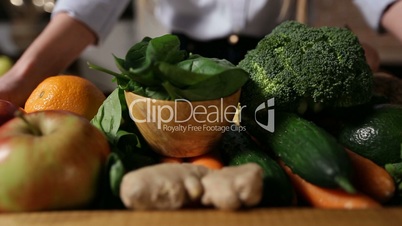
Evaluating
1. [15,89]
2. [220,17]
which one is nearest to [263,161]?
[15,89]

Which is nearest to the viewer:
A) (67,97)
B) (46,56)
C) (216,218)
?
(216,218)

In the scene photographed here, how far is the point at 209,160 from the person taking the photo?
520 millimetres

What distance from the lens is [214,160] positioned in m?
0.52

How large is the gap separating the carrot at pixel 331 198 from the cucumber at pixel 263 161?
0.06 feet

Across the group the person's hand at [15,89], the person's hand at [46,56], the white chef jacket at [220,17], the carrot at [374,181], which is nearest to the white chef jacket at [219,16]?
the white chef jacket at [220,17]

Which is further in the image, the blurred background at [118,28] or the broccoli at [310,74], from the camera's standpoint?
the blurred background at [118,28]

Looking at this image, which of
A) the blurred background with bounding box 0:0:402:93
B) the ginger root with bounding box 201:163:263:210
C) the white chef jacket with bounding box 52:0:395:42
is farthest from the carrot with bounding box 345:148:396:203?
the blurred background with bounding box 0:0:402:93

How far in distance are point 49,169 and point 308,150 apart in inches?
10.5

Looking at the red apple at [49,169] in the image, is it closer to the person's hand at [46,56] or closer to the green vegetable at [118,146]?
the green vegetable at [118,146]

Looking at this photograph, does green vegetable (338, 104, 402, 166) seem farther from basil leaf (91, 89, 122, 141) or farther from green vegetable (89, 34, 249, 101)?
basil leaf (91, 89, 122, 141)

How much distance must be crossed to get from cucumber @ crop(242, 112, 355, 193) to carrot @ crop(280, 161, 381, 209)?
0.01 metres

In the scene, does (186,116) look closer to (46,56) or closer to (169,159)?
(169,159)

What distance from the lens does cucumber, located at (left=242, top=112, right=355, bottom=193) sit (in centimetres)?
43

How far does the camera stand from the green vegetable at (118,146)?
1.44 feet
